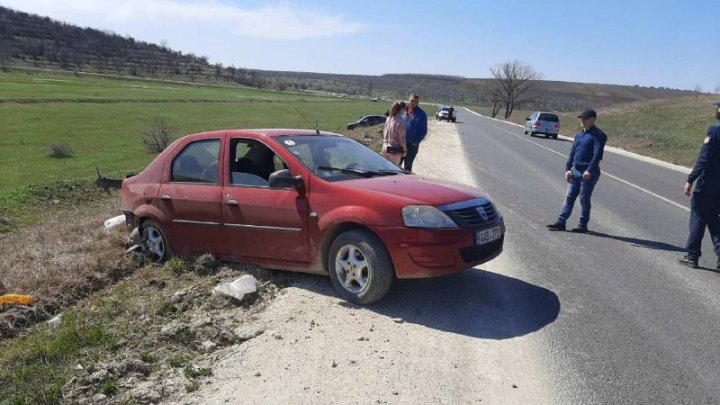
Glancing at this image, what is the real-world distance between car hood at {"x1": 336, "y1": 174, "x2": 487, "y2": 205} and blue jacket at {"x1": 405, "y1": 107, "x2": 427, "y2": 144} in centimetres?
444

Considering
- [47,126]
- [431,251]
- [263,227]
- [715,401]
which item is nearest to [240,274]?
[263,227]

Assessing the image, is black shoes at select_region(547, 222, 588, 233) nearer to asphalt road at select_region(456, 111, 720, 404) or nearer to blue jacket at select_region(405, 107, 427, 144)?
asphalt road at select_region(456, 111, 720, 404)

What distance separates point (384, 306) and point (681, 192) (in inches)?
436

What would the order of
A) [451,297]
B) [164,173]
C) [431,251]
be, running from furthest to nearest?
[164,173] → [451,297] → [431,251]

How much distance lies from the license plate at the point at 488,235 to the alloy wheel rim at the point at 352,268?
1.00 metres

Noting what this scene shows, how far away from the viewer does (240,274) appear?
224 inches

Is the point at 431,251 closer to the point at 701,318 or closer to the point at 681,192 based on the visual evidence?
the point at 701,318

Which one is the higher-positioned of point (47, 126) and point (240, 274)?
point (240, 274)

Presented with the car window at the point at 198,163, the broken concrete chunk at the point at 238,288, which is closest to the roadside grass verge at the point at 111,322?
the broken concrete chunk at the point at 238,288

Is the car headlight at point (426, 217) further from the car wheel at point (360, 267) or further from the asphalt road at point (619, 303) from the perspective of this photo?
the asphalt road at point (619, 303)

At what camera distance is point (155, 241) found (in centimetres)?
646

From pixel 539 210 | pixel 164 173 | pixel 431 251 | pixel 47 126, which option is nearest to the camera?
pixel 431 251

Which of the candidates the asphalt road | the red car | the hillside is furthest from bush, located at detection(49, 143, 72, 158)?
the hillside

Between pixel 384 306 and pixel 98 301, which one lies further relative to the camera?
pixel 98 301
